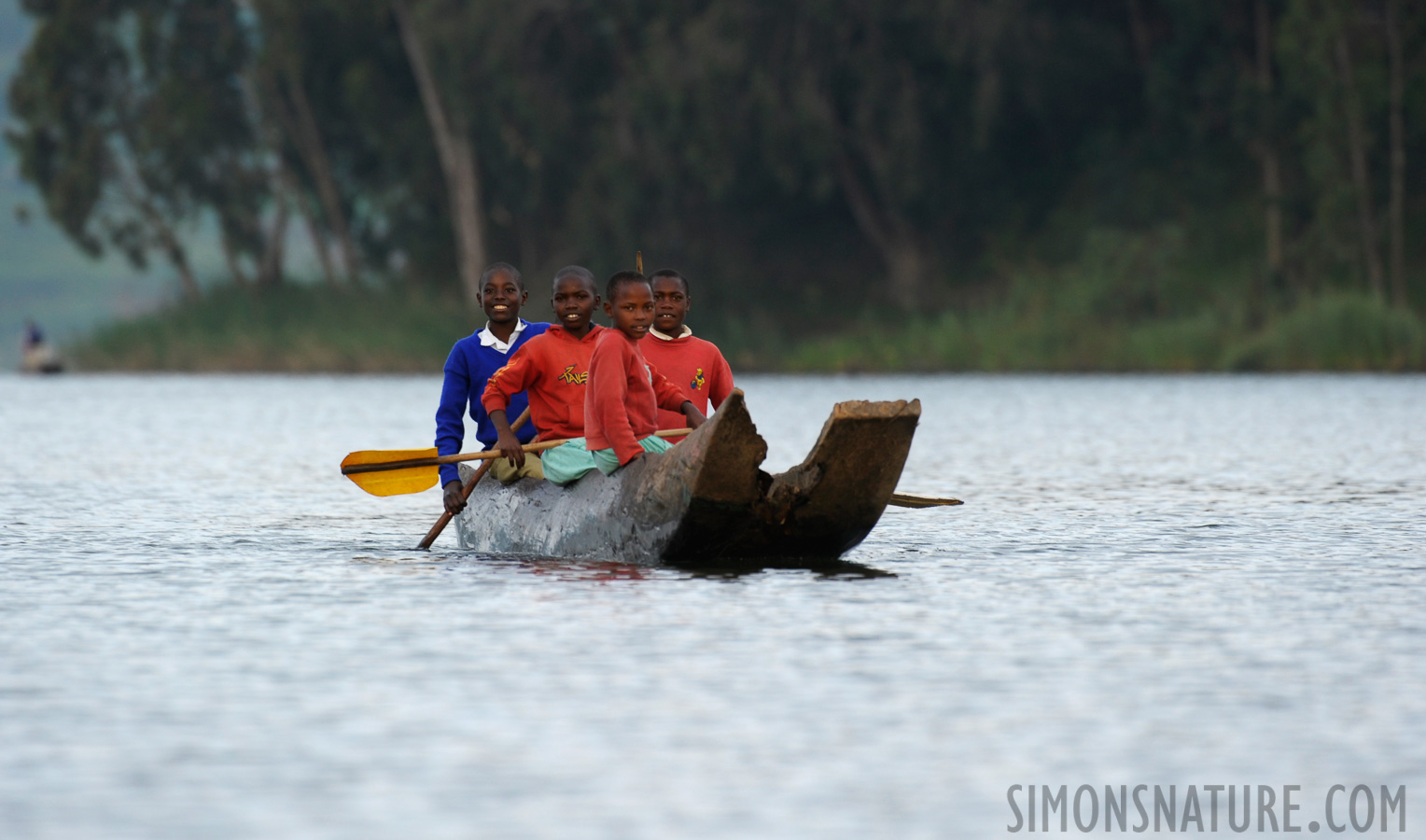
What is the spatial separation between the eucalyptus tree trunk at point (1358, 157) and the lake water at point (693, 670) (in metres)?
24.9

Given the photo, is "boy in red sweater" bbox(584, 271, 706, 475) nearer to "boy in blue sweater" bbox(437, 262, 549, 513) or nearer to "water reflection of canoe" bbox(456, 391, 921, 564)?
"water reflection of canoe" bbox(456, 391, 921, 564)

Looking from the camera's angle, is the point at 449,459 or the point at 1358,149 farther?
the point at 1358,149

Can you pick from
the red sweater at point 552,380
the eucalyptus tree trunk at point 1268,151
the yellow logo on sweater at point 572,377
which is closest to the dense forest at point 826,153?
the eucalyptus tree trunk at point 1268,151

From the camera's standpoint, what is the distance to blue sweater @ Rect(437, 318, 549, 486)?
43.3 feet

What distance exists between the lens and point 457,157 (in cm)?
5228

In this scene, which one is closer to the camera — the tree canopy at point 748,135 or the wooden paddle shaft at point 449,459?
the wooden paddle shaft at point 449,459

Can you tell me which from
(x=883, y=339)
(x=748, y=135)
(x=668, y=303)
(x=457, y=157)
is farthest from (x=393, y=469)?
(x=457, y=157)

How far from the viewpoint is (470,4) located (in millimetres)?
45750

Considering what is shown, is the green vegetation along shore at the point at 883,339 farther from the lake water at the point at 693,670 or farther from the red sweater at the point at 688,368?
the red sweater at the point at 688,368

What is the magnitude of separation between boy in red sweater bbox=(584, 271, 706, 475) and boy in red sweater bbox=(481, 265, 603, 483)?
17 centimetres

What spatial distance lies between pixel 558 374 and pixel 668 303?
72 cm

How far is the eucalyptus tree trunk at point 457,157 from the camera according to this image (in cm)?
5159

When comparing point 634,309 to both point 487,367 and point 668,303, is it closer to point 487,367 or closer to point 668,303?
point 668,303

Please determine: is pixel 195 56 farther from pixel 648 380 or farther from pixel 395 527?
pixel 648 380
